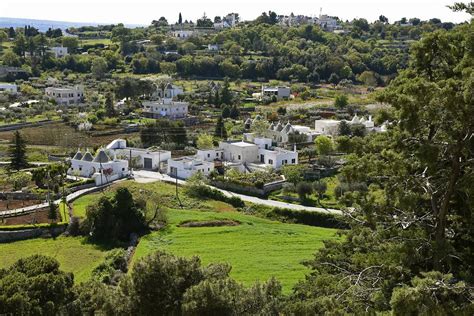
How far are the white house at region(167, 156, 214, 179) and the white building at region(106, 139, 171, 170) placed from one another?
1.35 metres

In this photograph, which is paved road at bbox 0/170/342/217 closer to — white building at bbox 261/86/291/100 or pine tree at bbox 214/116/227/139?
pine tree at bbox 214/116/227/139

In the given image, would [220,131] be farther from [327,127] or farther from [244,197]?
[244,197]

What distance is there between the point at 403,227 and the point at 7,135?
41.3 metres

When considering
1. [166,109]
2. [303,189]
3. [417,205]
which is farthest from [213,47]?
[417,205]

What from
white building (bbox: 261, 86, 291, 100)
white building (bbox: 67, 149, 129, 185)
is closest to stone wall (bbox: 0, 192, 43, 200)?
white building (bbox: 67, 149, 129, 185)

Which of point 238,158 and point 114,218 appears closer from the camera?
point 114,218

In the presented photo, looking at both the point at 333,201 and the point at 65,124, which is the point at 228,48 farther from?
the point at 333,201

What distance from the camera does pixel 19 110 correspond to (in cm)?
5406

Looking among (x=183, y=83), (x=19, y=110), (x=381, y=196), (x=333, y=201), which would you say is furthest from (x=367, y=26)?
(x=381, y=196)

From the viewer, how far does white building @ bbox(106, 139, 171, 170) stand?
37281 millimetres

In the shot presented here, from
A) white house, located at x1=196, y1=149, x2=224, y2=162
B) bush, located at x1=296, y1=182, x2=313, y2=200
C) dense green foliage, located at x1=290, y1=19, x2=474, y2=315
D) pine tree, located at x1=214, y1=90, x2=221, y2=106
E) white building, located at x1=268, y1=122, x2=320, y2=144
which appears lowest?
bush, located at x1=296, y1=182, x2=313, y2=200

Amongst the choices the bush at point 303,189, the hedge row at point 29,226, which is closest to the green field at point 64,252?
the hedge row at point 29,226

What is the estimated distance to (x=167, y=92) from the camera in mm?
60531

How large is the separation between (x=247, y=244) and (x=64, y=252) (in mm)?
7332
